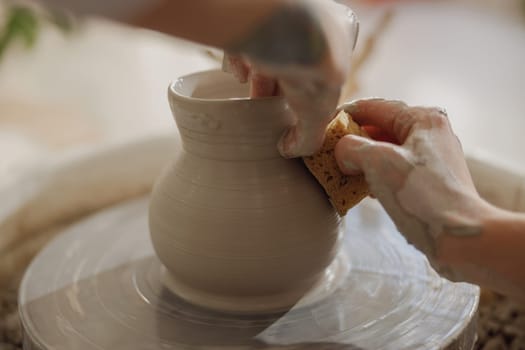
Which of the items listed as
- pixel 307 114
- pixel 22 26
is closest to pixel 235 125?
pixel 307 114

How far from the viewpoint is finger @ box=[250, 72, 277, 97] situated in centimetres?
139

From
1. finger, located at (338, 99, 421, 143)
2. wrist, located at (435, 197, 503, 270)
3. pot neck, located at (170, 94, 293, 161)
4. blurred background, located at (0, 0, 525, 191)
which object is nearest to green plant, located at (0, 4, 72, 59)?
blurred background, located at (0, 0, 525, 191)

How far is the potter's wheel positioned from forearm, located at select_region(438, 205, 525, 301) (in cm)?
20

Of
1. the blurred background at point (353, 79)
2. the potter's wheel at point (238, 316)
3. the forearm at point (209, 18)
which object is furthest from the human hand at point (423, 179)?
the blurred background at point (353, 79)

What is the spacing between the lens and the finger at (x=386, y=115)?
1.33 meters

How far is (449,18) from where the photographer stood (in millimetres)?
6371

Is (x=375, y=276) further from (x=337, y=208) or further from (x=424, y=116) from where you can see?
(x=424, y=116)

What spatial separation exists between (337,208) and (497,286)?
357mm

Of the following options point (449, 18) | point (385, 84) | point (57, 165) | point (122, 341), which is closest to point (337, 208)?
point (122, 341)

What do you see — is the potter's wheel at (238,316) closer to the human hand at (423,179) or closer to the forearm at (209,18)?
the human hand at (423,179)

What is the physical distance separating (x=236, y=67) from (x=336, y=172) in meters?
0.33

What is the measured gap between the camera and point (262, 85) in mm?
1399

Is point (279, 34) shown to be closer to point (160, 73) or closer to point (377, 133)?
point (377, 133)

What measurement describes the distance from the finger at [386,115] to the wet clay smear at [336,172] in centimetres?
4
